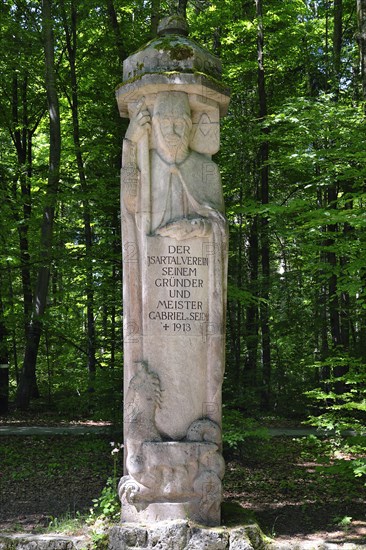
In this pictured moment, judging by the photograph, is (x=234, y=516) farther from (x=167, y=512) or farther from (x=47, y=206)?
(x=47, y=206)

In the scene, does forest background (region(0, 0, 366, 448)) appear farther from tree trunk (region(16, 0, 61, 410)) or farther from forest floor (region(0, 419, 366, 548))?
forest floor (region(0, 419, 366, 548))

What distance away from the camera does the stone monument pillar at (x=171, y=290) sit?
5695 millimetres

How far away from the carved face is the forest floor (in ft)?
11.1

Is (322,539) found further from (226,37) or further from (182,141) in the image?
(226,37)

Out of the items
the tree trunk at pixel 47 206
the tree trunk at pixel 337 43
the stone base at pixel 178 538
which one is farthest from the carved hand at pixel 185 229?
the tree trunk at pixel 337 43

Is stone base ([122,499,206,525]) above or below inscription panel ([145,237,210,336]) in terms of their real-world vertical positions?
below

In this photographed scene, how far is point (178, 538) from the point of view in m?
5.36

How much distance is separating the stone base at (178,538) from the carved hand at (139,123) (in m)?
3.45

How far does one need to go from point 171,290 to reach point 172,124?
5.01 feet

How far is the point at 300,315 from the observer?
1529 centimetres

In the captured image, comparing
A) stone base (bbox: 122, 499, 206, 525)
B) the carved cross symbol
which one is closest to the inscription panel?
the carved cross symbol

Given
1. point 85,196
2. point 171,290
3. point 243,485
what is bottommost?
point 243,485

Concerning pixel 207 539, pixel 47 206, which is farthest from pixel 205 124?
pixel 47 206

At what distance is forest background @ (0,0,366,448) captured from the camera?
11.1 meters
